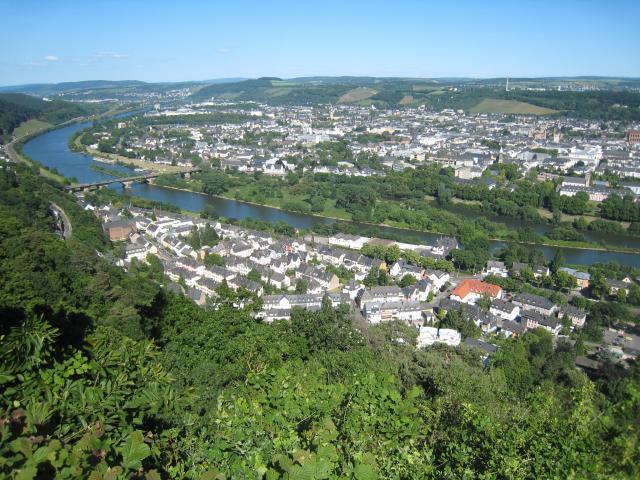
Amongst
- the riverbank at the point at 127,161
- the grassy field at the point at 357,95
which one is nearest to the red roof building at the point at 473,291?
the riverbank at the point at 127,161

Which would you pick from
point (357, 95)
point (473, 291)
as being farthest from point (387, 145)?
point (357, 95)

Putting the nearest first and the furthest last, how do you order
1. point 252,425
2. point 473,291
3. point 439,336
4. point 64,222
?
point 252,425, point 439,336, point 473,291, point 64,222

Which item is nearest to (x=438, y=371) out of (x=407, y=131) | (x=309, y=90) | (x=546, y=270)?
(x=546, y=270)

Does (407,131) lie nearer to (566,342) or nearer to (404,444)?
(566,342)

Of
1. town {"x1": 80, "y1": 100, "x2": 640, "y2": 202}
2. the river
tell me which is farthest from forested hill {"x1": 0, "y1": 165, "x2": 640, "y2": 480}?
town {"x1": 80, "y1": 100, "x2": 640, "y2": 202}

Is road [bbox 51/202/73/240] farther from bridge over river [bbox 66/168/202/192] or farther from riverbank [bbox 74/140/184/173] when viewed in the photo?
riverbank [bbox 74/140/184/173]

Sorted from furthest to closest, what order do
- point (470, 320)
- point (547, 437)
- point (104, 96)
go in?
point (104, 96)
point (470, 320)
point (547, 437)

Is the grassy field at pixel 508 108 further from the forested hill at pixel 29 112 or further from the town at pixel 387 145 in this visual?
the forested hill at pixel 29 112

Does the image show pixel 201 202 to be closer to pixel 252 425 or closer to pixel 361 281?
pixel 361 281
